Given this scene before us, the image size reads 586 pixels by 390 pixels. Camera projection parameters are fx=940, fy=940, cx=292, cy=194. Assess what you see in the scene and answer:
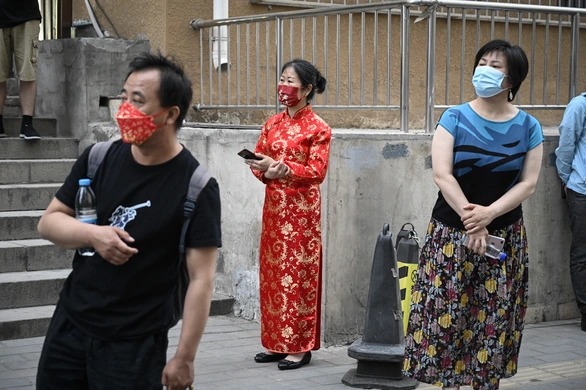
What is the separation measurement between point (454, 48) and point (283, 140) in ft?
14.0

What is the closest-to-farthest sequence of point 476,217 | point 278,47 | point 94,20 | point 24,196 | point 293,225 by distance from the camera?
point 476,217 < point 293,225 < point 278,47 < point 24,196 < point 94,20

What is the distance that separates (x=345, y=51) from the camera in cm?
907

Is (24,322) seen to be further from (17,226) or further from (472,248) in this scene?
(472,248)

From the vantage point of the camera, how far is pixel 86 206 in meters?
3.20

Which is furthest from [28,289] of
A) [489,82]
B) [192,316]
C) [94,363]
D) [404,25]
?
[192,316]

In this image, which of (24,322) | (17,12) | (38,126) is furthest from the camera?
(38,126)

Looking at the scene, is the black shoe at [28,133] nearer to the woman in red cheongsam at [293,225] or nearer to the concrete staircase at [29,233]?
the concrete staircase at [29,233]

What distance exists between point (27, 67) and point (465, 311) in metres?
5.28

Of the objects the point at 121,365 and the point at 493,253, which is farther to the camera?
the point at 493,253

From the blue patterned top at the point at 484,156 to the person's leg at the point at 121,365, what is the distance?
212 cm

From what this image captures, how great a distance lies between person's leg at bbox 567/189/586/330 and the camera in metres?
7.57

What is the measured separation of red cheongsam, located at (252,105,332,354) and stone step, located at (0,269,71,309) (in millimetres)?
1750

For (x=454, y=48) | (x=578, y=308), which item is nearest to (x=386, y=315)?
(x=578, y=308)

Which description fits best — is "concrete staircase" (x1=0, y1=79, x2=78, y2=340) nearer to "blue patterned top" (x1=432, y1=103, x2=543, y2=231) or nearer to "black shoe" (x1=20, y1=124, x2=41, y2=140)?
"black shoe" (x1=20, y1=124, x2=41, y2=140)
